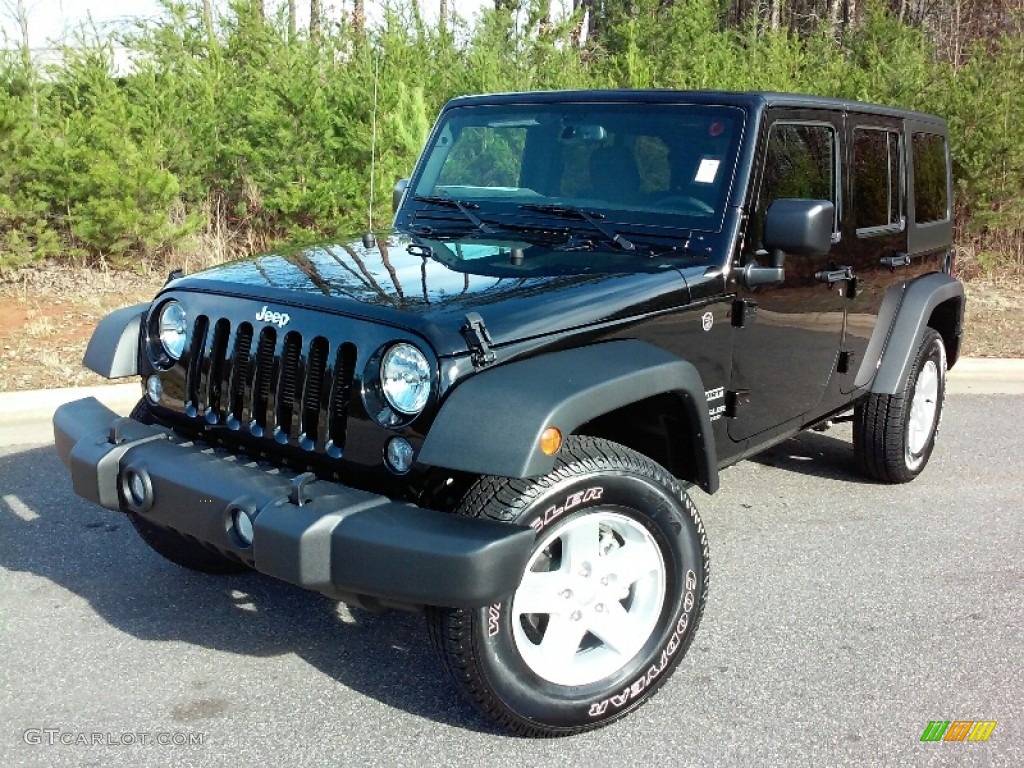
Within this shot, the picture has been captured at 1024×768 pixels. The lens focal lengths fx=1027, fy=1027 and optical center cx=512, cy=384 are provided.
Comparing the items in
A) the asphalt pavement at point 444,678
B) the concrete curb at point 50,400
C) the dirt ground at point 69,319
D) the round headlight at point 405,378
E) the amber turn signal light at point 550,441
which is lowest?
the asphalt pavement at point 444,678

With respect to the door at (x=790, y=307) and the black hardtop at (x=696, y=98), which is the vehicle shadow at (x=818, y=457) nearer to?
the door at (x=790, y=307)

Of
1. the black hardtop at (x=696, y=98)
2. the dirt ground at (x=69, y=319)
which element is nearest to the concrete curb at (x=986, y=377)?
the dirt ground at (x=69, y=319)

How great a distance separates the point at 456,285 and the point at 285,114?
753 cm

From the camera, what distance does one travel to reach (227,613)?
12.3ft

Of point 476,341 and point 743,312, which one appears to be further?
point 743,312

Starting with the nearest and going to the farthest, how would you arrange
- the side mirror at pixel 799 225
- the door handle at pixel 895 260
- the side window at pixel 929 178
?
the side mirror at pixel 799 225 < the door handle at pixel 895 260 < the side window at pixel 929 178

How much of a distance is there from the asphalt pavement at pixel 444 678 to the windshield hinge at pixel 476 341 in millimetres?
1098

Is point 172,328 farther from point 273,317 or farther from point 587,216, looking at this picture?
point 587,216

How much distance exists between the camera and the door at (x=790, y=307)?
12.3ft

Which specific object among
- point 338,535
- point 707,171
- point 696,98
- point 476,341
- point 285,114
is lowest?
point 338,535

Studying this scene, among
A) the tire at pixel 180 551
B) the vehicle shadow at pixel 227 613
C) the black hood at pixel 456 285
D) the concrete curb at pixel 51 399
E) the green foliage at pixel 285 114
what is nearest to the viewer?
the black hood at pixel 456 285

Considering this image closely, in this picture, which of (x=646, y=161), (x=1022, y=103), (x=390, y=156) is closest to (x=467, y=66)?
(x=390, y=156)

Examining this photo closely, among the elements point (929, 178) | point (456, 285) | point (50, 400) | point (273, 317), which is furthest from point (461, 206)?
point (50, 400)

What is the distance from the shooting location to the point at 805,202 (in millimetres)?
3529
